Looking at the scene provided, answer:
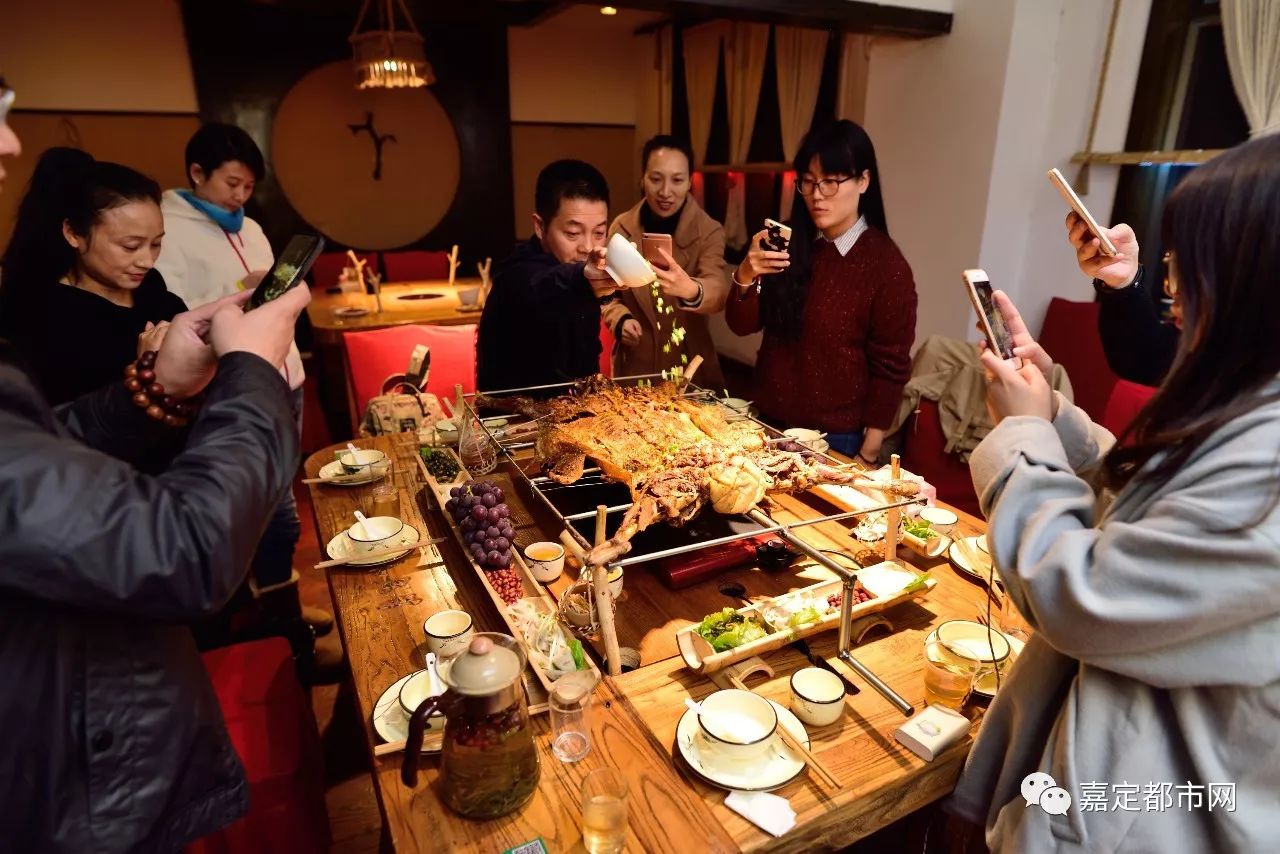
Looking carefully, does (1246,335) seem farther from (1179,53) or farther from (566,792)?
(1179,53)

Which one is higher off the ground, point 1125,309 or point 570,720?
point 1125,309

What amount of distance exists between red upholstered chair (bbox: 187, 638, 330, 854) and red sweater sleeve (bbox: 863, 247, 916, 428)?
191cm

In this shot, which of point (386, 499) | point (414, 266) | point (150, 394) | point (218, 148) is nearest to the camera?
point (150, 394)

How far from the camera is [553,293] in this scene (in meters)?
2.16

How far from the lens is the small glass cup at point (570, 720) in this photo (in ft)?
3.77

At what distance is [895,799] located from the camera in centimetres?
111

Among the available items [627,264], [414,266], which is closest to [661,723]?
[627,264]

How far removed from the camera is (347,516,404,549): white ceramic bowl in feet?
5.73

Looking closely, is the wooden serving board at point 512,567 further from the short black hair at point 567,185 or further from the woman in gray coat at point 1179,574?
the short black hair at point 567,185

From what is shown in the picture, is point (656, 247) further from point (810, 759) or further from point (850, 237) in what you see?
point (810, 759)

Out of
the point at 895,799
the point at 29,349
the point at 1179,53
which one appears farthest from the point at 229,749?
the point at 1179,53

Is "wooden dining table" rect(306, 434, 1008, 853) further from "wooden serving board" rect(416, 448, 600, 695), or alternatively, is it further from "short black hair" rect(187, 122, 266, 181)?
"short black hair" rect(187, 122, 266, 181)

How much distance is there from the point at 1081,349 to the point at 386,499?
3.48m

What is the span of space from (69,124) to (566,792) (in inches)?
287
